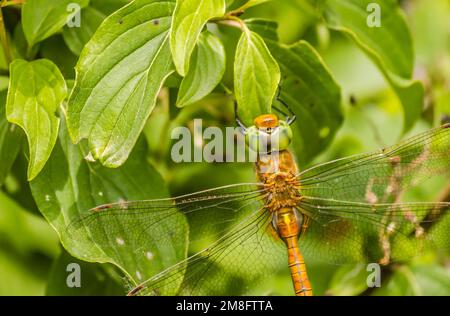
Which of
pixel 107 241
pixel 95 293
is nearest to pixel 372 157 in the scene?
pixel 107 241

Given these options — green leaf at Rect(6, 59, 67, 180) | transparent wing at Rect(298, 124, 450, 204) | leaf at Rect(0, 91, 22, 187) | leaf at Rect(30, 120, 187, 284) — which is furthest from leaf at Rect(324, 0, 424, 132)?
leaf at Rect(0, 91, 22, 187)

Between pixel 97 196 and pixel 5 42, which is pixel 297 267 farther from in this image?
pixel 5 42

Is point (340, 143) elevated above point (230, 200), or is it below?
above

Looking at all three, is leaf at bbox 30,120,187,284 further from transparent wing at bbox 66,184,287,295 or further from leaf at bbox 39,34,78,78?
leaf at bbox 39,34,78,78

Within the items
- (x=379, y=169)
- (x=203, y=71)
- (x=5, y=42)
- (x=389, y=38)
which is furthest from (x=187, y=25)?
(x=389, y=38)

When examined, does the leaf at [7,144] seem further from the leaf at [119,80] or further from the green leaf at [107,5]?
the green leaf at [107,5]

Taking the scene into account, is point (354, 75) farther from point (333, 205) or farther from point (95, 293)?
point (95, 293)

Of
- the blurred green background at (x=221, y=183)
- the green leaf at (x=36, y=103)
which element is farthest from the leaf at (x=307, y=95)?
the green leaf at (x=36, y=103)
